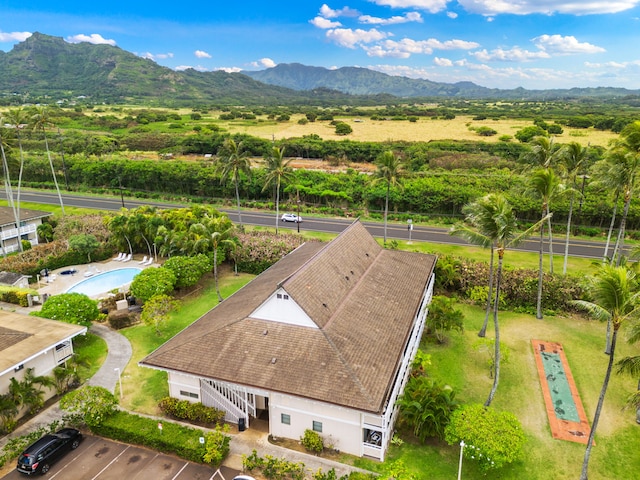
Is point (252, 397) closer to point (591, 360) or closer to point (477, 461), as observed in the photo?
point (477, 461)

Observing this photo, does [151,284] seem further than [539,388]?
Yes

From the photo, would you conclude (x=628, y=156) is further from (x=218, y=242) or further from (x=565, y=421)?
(x=218, y=242)

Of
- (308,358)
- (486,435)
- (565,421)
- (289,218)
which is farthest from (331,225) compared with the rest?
(486,435)

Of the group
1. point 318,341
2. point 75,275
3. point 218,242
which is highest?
point 218,242

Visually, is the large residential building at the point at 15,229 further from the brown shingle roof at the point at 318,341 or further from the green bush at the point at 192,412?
the green bush at the point at 192,412

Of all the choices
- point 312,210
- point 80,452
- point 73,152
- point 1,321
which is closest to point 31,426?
point 80,452

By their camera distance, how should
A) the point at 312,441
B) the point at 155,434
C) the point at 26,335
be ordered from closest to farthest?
the point at 312,441
the point at 155,434
the point at 26,335
